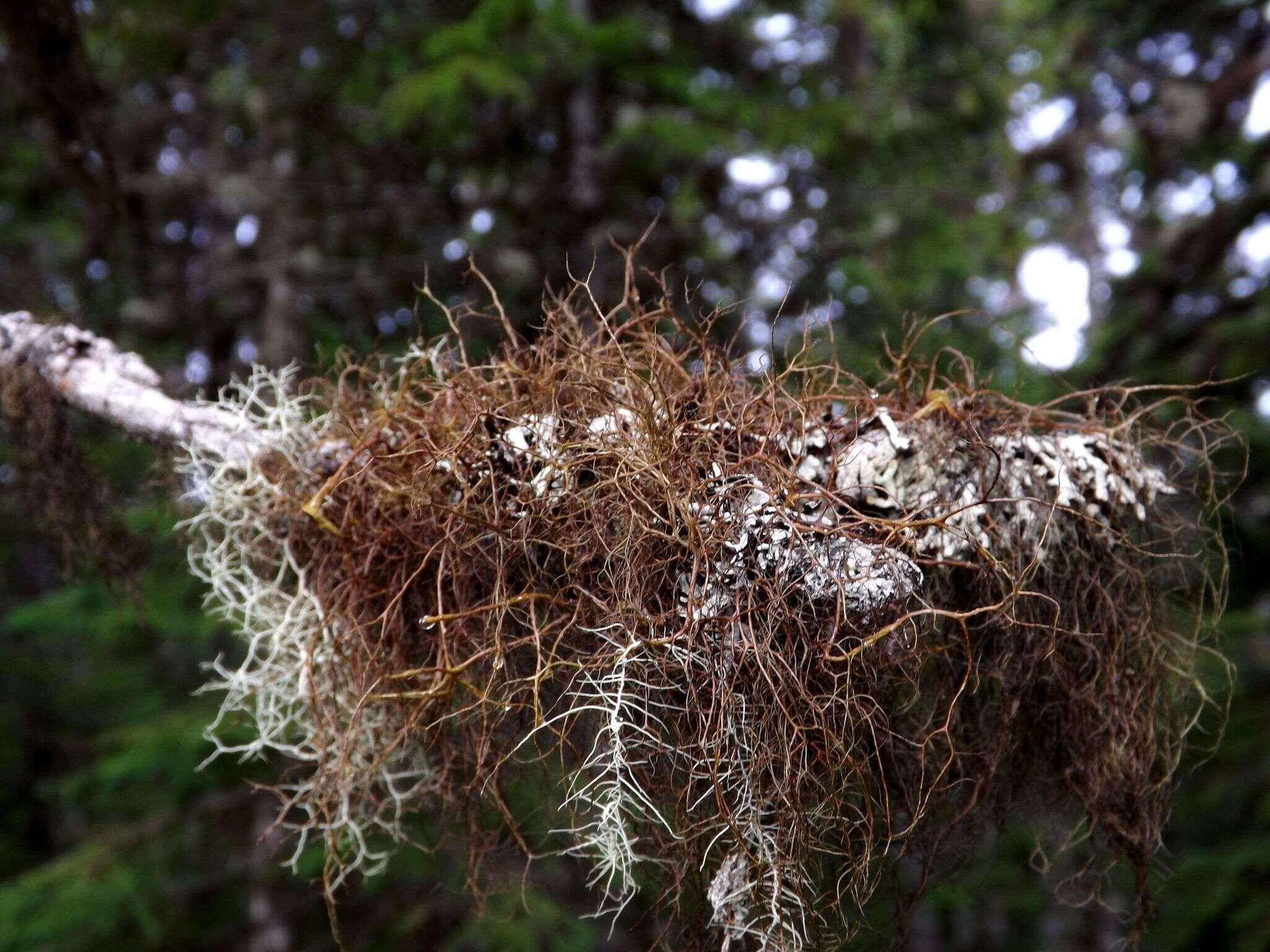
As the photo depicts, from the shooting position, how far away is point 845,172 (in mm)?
4758

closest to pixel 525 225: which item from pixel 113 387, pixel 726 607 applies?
pixel 113 387

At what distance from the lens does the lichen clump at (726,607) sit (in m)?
1.21

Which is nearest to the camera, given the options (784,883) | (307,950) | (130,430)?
(784,883)

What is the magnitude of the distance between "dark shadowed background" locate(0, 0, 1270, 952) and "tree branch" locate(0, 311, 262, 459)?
1.53m

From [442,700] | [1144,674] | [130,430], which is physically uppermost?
[130,430]

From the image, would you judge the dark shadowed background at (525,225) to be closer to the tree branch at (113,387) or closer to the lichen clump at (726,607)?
the tree branch at (113,387)

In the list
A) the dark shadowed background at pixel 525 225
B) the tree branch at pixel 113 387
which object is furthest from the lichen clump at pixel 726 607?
the dark shadowed background at pixel 525 225

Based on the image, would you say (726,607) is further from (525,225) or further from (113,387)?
(525,225)

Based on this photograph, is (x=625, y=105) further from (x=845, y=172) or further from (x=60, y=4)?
(x=60, y=4)

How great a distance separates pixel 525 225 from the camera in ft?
14.2

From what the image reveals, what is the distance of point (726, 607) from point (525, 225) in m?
3.48

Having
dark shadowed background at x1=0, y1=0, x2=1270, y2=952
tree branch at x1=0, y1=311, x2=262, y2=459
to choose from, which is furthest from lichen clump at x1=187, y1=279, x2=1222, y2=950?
dark shadowed background at x1=0, y1=0, x2=1270, y2=952

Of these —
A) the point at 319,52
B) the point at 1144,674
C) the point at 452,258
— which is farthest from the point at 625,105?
the point at 1144,674

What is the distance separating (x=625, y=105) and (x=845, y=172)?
131 cm
